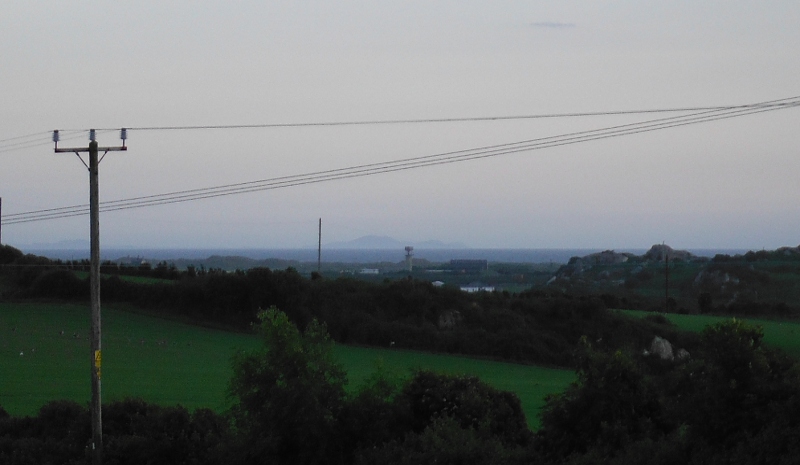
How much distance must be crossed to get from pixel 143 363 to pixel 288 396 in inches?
848

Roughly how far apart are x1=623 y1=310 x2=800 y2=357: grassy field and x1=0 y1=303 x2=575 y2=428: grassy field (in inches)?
382

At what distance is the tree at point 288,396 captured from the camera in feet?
57.2

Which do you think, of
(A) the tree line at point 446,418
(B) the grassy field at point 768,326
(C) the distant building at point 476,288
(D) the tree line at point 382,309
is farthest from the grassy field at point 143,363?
(C) the distant building at point 476,288

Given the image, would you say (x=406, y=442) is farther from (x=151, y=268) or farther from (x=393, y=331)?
(x=151, y=268)

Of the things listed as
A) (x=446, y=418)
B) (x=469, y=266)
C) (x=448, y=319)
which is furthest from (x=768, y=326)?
(x=469, y=266)

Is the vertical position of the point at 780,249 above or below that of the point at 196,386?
above

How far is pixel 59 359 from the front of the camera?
3659cm

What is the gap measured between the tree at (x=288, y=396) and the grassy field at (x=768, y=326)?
23.5 meters

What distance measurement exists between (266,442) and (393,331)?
33.0 meters

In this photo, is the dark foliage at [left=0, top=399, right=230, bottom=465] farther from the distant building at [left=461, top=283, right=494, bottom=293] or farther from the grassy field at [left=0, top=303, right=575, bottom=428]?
the distant building at [left=461, top=283, right=494, bottom=293]

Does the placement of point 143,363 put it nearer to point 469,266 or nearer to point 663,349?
point 663,349

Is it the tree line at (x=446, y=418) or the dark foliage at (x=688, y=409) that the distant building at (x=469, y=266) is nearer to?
the tree line at (x=446, y=418)

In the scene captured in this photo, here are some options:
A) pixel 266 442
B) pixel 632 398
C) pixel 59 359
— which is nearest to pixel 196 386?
pixel 59 359

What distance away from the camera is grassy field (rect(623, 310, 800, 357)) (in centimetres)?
3869
